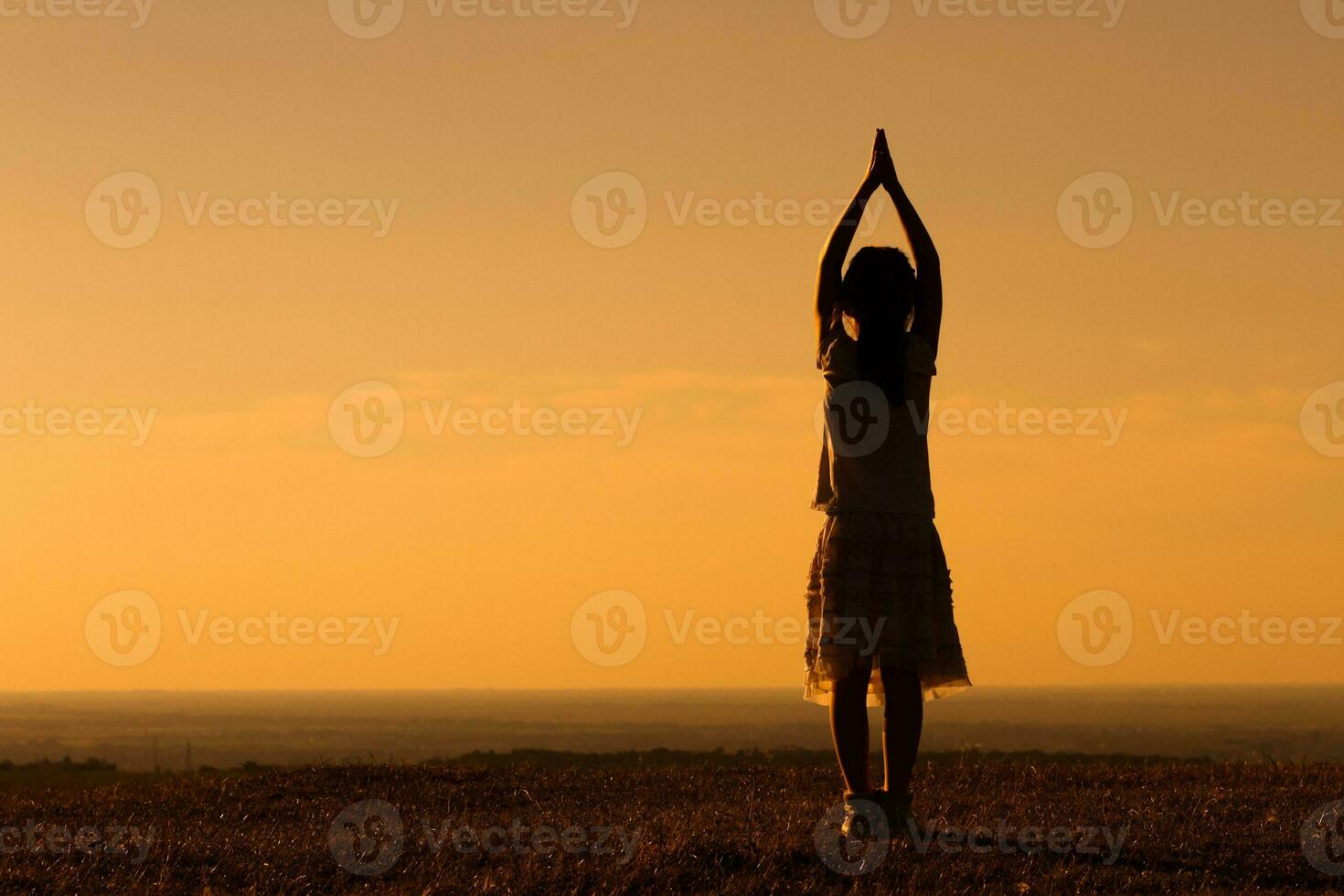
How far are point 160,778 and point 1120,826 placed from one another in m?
7.90

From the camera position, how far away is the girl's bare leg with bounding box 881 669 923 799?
28.4 ft

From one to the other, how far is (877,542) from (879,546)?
2cm

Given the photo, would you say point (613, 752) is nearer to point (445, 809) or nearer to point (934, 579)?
point (445, 809)

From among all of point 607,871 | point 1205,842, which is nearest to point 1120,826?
point 1205,842
